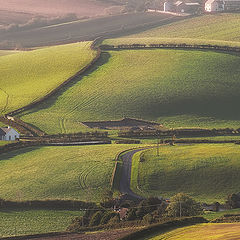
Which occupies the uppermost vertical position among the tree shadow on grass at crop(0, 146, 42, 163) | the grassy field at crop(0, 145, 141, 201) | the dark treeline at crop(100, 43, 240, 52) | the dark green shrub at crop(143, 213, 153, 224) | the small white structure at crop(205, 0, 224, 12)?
the small white structure at crop(205, 0, 224, 12)

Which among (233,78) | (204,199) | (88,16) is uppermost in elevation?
(88,16)

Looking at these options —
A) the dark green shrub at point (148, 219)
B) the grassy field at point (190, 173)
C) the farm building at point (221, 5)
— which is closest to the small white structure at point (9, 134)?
the grassy field at point (190, 173)

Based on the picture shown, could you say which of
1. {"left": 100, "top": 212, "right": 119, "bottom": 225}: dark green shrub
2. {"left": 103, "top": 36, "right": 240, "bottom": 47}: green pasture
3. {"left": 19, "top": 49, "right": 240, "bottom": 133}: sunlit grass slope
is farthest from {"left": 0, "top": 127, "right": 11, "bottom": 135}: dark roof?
{"left": 103, "top": 36, "right": 240, "bottom": 47}: green pasture

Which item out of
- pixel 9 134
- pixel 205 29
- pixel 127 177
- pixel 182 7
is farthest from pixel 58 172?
pixel 182 7

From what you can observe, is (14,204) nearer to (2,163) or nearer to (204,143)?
(2,163)

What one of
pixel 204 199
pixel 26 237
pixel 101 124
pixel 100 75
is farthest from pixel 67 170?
pixel 100 75

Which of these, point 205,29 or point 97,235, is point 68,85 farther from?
point 97,235

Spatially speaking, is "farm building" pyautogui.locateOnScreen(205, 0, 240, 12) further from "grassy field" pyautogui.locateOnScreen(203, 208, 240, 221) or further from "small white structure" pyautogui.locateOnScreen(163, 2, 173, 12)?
"grassy field" pyautogui.locateOnScreen(203, 208, 240, 221)
